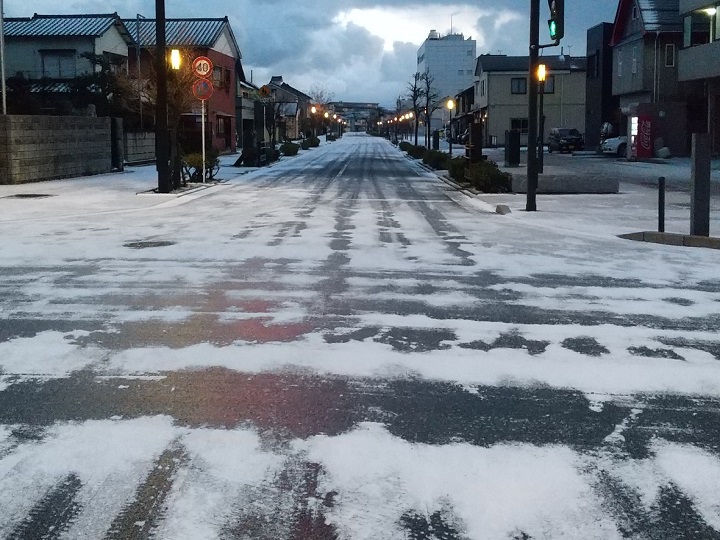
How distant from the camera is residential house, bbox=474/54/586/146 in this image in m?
65.6

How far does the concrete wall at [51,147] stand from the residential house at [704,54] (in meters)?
23.9

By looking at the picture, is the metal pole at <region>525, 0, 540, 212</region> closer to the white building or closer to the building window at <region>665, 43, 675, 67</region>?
the building window at <region>665, 43, 675, 67</region>

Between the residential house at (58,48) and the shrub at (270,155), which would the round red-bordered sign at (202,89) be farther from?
Answer: the residential house at (58,48)

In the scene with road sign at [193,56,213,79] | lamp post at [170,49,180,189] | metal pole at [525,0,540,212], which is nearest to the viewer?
metal pole at [525,0,540,212]

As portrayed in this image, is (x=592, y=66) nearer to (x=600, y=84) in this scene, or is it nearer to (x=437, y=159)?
(x=600, y=84)

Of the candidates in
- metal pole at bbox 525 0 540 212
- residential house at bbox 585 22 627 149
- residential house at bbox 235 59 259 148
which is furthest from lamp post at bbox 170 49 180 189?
residential house at bbox 585 22 627 149

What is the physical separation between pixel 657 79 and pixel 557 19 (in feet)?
102

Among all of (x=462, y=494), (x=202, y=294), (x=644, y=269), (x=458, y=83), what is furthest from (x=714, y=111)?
(x=458, y=83)

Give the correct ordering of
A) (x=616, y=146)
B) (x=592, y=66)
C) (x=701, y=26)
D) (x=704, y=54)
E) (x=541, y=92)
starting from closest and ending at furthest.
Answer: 1. (x=541, y=92)
2. (x=704, y=54)
3. (x=701, y=26)
4. (x=616, y=146)
5. (x=592, y=66)

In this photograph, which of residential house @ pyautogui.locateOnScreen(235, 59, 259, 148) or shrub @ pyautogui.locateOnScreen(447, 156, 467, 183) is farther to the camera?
residential house @ pyautogui.locateOnScreen(235, 59, 259, 148)

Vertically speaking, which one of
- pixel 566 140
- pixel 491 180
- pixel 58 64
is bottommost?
pixel 491 180

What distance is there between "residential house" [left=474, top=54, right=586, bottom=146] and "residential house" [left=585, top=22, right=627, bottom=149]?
6.40 m

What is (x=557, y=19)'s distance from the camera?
16.7m

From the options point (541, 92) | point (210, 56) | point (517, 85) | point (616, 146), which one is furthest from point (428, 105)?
point (541, 92)
